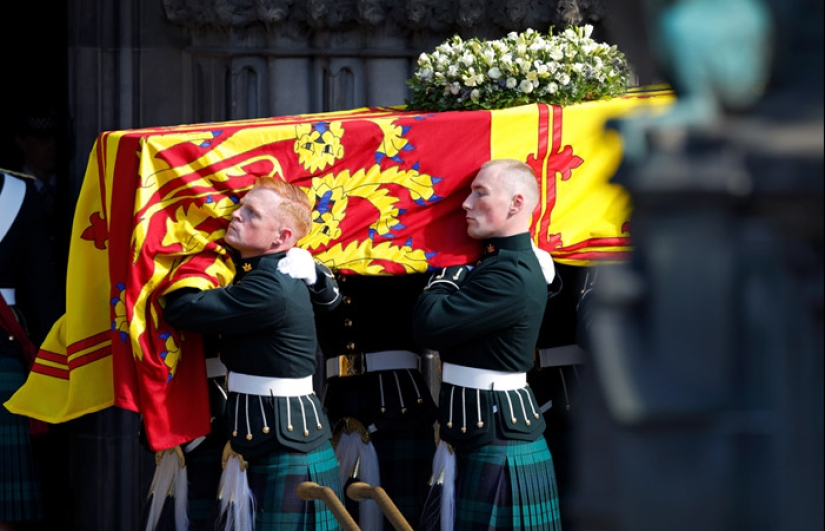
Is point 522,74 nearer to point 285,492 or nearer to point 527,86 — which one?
point 527,86

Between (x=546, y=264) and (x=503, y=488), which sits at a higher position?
(x=546, y=264)

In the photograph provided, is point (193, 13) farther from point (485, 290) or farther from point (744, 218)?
point (744, 218)

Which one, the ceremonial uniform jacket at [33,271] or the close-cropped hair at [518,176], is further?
the ceremonial uniform jacket at [33,271]

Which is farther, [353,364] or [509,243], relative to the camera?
[353,364]

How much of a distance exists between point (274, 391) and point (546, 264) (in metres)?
0.95

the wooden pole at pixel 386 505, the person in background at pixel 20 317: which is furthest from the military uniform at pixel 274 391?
the person in background at pixel 20 317

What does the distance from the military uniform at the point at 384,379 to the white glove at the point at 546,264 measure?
61 centimetres

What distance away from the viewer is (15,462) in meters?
6.20

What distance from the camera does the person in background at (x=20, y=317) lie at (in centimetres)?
612

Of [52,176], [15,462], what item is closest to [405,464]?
[15,462]

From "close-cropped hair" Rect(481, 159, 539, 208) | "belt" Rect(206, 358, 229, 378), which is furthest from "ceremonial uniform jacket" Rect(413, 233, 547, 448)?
"belt" Rect(206, 358, 229, 378)

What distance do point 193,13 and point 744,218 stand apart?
5315 millimetres

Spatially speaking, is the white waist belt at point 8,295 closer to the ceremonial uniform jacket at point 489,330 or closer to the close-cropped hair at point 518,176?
the ceremonial uniform jacket at point 489,330

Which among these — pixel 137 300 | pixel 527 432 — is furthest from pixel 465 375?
pixel 137 300
